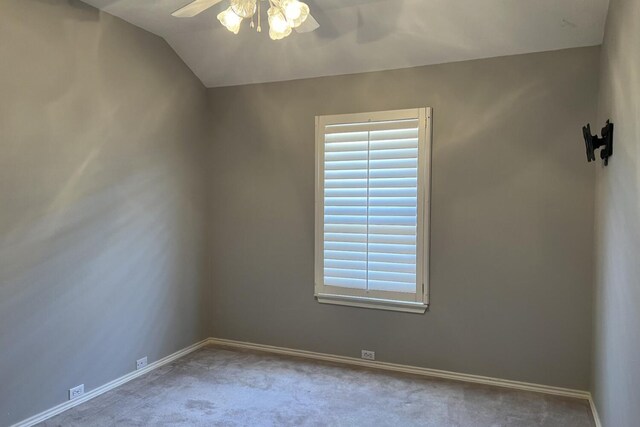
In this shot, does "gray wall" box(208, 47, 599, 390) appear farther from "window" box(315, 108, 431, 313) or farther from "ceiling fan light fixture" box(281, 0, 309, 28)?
"ceiling fan light fixture" box(281, 0, 309, 28)

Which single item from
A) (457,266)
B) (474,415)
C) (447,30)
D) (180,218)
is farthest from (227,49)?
(474,415)

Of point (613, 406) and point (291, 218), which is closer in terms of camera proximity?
point (613, 406)

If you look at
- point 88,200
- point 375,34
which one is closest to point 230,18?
point 375,34

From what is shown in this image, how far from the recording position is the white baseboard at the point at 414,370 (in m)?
3.35

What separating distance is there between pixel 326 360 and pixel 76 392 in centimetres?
196

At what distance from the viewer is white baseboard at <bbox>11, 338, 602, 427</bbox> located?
3039 mm

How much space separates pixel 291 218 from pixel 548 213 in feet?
6.91

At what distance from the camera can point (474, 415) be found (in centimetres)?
302

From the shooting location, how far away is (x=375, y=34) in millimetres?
3488

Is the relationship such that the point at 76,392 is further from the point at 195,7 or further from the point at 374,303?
the point at 195,7

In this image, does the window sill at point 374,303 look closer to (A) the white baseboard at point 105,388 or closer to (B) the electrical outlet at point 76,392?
(A) the white baseboard at point 105,388

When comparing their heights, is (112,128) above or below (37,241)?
above

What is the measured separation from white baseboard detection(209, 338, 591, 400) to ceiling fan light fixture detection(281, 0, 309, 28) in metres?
2.85

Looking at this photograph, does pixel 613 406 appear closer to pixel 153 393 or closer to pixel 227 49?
pixel 153 393
